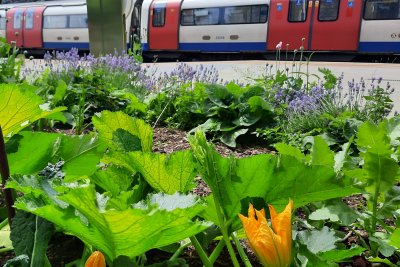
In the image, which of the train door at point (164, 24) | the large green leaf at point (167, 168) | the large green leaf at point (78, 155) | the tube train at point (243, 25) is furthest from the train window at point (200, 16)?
the large green leaf at point (167, 168)

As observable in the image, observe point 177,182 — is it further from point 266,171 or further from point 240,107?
point 240,107

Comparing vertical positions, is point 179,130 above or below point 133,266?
below

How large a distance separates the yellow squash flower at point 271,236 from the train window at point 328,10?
55.8 feet

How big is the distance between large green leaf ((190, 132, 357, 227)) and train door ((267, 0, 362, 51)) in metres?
15.9

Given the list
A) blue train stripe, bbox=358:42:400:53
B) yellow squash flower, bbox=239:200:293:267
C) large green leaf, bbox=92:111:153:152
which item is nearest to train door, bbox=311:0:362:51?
blue train stripe, bbox=358:42:400:53

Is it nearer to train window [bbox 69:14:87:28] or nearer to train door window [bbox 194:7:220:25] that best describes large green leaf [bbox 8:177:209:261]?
train door window [bbox 194:7:220:25]

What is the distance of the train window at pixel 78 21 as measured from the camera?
22.5m

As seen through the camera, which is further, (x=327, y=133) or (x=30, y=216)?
(x=327, y=133)

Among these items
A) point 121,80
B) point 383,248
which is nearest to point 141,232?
point 383,248

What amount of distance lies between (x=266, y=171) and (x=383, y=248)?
1.82 ft

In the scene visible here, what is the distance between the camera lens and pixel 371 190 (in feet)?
A: 4.62

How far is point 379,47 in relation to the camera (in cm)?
1606

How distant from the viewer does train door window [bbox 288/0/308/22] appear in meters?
16.9

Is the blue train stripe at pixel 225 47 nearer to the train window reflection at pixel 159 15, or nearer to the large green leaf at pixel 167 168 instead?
the train window reflection at pixel 159 15
